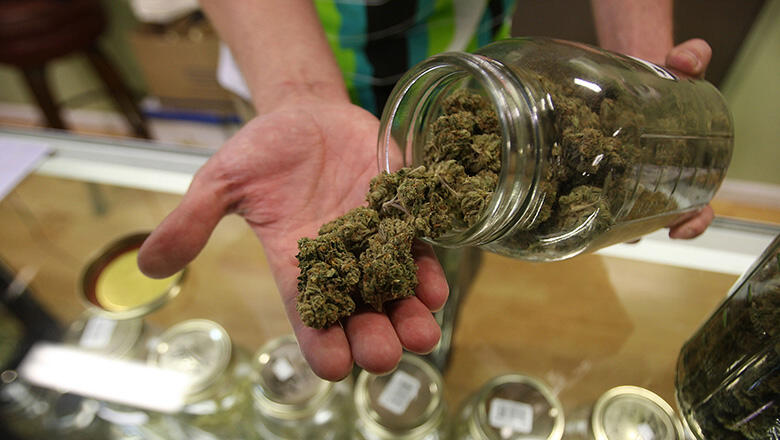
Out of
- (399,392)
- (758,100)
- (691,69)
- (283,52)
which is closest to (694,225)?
(691,69)

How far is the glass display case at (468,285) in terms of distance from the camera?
100 cm

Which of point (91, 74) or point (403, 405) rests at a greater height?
point (403, 405)

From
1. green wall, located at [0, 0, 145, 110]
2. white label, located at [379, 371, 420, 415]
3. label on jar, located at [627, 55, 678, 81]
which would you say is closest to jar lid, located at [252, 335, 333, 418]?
white label, located at [379, 371, 420, 415]

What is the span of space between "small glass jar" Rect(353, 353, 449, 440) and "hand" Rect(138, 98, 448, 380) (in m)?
0.28

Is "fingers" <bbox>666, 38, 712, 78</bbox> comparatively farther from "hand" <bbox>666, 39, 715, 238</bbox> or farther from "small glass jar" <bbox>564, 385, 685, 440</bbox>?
"small glass jar" <bbox>564, 385, 685, 440</bbox>

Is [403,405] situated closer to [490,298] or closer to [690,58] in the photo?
[490,298]

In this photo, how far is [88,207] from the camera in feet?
4.42

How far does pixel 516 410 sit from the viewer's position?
901mm

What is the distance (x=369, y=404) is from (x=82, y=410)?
0.64m

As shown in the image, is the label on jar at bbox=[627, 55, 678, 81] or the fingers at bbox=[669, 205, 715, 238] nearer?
the label on jar at bbox=[627, 55, 678, 81]

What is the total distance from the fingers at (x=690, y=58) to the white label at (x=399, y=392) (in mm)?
864

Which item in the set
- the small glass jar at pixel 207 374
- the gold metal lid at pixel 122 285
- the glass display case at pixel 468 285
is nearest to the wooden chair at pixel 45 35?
the glass display case at pixel 468 285

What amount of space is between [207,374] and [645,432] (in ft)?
2.87

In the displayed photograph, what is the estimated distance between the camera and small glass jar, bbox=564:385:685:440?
32.8 inches
